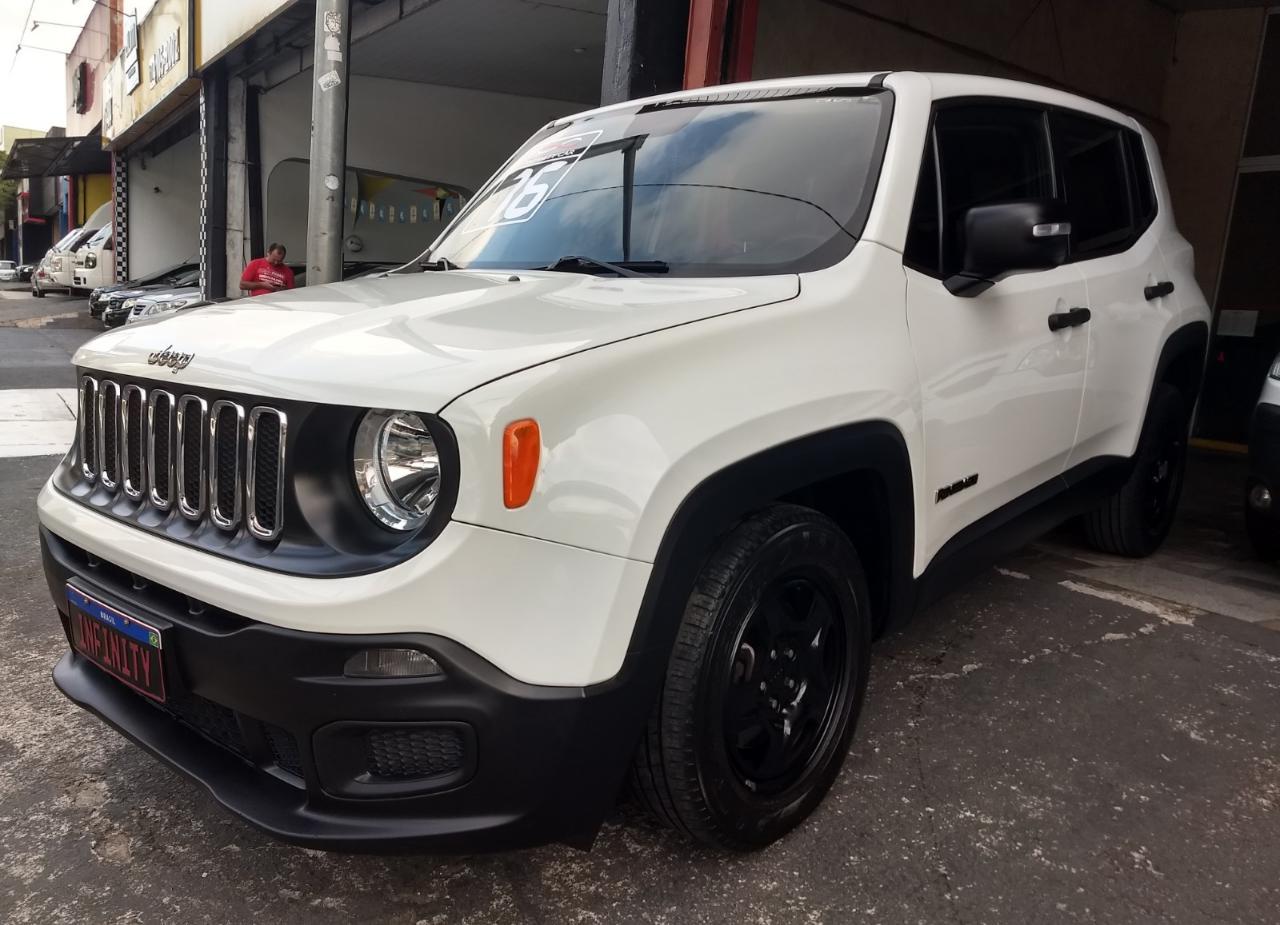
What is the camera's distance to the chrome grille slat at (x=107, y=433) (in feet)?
7.00

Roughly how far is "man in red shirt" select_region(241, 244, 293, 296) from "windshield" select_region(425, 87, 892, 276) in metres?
9.25

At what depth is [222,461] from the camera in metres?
1.81

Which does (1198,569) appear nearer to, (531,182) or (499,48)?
(531,182)

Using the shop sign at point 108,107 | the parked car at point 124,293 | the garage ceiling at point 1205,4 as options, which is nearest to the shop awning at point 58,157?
the shop sign at point 108,107

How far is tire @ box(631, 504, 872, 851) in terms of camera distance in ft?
5.99

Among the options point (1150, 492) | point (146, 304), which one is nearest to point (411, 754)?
point (1150, 492)

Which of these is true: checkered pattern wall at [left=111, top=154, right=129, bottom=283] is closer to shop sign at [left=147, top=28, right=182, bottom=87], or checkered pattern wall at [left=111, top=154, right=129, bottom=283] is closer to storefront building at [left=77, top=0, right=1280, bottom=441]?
storefront building at [left=77, top=0, right=1280, bottom=441]

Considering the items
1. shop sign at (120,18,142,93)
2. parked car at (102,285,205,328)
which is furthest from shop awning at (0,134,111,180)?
parked car at (102,285,205,328)

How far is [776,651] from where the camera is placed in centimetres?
208

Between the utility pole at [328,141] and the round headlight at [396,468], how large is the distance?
4.68 meters

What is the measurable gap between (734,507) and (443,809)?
2.42ft

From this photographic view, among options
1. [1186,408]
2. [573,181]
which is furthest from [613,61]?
[1186,408]

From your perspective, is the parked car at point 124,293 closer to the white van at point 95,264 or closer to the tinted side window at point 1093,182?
the white van at point 95,264

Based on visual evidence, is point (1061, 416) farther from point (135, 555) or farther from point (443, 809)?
point (135, 555)
